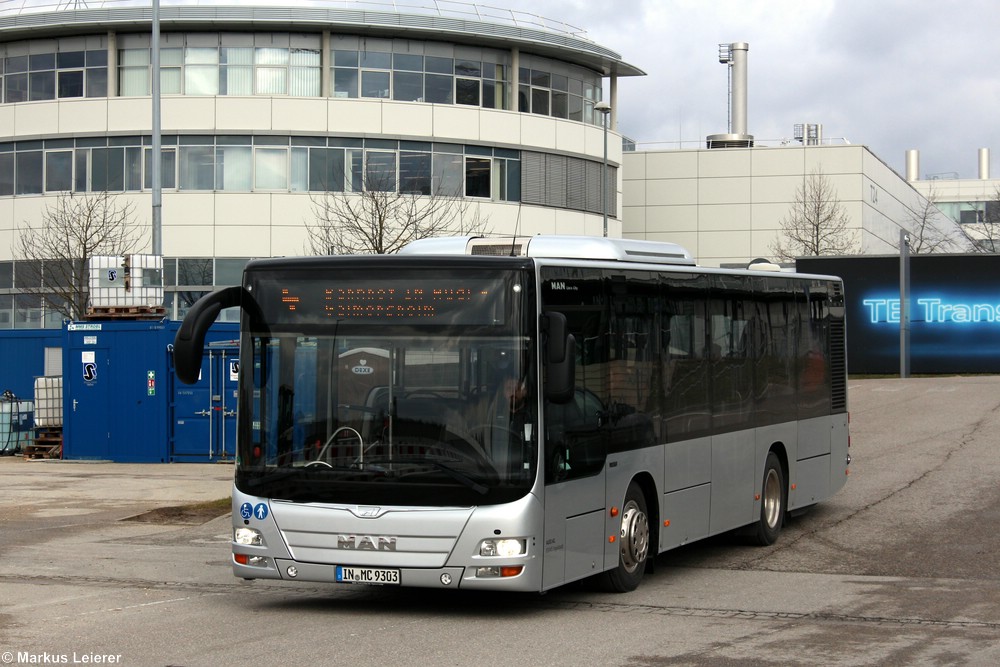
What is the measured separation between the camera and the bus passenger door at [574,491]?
373 inches

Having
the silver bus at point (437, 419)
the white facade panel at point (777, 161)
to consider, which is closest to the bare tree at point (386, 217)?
the white facade panel at point (777, 161)

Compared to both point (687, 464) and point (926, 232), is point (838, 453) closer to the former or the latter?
point (687, 464)

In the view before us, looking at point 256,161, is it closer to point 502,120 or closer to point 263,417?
point 502,120

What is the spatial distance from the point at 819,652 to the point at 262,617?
12.7 ft

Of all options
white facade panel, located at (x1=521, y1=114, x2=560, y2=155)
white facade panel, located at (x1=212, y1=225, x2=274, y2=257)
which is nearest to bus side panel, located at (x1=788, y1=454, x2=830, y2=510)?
white facade panel, located at (x1=212, y1=225, x2=274, y2=257)

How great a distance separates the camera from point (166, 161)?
150ft

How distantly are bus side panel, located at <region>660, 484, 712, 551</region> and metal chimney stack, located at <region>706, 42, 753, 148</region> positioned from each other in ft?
194

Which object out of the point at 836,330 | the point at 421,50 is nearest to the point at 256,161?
the point at 421,50

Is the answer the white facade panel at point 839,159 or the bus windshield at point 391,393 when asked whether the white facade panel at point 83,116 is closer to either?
the white facade panel at point 839,159

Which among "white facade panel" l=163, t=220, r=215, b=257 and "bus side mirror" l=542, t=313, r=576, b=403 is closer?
"bus side mirror" l=542, t=313, r=576, b=403

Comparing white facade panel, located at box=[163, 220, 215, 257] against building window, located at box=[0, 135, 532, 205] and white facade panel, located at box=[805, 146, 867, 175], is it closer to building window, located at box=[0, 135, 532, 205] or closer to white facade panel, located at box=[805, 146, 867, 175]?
building window, located at box=[0, 135, 532, 205]

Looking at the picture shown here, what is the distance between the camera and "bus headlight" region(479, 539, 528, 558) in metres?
9.23

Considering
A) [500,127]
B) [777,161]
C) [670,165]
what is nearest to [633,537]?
[500,127]

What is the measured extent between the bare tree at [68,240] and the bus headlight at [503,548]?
35.5m
